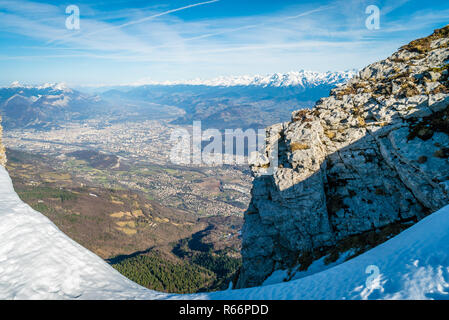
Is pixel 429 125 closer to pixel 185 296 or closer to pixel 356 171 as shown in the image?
pixel 356 171

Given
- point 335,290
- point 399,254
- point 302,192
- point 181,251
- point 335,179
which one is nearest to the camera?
point 335,290

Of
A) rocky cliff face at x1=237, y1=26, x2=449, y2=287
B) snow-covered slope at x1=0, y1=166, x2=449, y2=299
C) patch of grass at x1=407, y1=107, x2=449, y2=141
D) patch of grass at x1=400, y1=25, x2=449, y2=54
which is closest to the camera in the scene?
snow-covered slope at x1=0, y1=166, x2=449, y2=299

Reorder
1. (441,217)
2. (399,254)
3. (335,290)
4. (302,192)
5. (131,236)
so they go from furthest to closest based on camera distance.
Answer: (131,236), (302,192), (441,217), (399,254), (335,290)

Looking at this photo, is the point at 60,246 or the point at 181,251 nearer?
the point at 60,246

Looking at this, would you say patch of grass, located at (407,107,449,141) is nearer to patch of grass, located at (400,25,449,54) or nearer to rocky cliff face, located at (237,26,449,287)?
rocky cliff face, located at (237,26,449,287)

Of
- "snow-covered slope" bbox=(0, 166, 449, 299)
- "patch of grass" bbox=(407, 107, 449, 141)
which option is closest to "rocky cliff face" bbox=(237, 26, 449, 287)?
"patch of grass" bbox=(407, 107, 449, 141)
